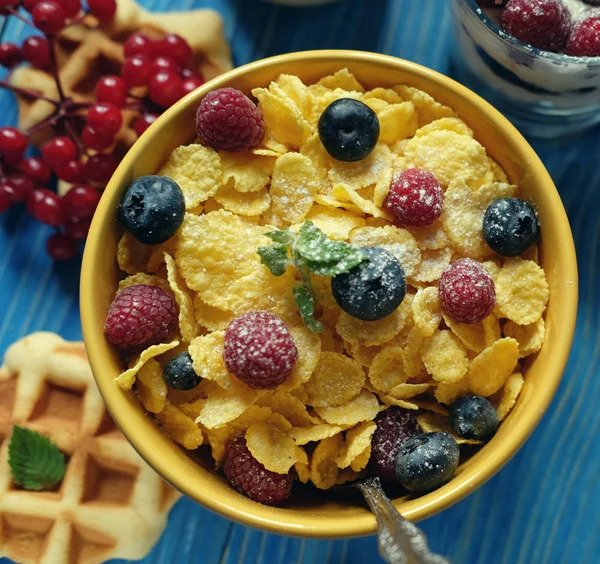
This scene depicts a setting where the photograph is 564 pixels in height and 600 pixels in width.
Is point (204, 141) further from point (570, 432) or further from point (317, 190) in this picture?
point (570, 432)

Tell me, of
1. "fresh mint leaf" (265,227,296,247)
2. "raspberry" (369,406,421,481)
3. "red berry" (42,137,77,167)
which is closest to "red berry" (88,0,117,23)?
"red berry" (42,137,77,167)

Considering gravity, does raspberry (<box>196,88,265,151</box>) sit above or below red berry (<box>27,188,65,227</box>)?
above

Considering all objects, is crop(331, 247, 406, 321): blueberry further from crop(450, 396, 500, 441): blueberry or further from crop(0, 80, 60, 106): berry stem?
Answer: crop(0, 80, 60, 106): berry stem

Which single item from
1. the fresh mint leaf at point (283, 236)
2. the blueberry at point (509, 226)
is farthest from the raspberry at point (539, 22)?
the fresh mint leaf at point (283, 236)

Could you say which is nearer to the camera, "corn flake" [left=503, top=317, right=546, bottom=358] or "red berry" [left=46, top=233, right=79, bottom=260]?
"corn flake" [left=503, top=317, right=546, bottom=358]

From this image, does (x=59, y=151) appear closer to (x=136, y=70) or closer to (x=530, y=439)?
(x=136, y=70)

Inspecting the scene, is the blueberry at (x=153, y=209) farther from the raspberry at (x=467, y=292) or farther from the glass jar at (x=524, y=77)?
the glass jar at (x=524, y=77)

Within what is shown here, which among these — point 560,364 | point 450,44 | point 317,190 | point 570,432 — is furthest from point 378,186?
point 570,432
